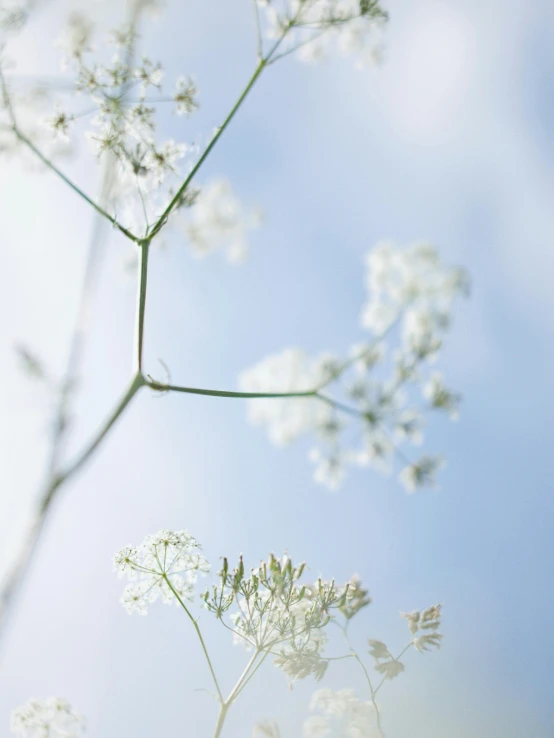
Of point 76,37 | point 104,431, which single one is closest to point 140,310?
point 104,431

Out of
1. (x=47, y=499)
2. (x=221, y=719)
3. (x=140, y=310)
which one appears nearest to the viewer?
(x=47, y=499)

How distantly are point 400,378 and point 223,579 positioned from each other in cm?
129

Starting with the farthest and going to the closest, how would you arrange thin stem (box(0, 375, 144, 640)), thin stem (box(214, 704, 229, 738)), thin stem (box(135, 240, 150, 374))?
thin stem (box(214, 704, 229, 738)) → thin stem (box(135, 240, 150, 374)) → thin stem (box(0, 375, 144, 640))

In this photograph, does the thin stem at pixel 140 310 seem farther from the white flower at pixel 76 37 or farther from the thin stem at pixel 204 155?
the white flower at pixel 76 37

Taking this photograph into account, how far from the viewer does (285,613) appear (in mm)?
3035

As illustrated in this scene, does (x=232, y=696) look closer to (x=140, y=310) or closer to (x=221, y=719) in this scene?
(x=221, y=719)

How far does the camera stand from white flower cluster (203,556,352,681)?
2.93m

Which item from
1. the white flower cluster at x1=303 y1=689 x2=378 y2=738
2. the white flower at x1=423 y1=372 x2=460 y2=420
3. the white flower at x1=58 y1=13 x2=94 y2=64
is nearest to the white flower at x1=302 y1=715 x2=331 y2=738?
the white flower cluster at x1=303 y1=689 x2=378 y2=738

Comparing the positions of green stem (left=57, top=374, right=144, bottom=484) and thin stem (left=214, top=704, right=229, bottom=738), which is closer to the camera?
green stem (left=57, top=374, right=144, bottom=484)

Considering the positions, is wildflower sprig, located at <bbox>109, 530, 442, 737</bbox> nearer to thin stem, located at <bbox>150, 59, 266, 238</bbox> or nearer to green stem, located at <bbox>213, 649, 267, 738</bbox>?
green stem, located at <bbox>213, 649, 267, 738</bbox>

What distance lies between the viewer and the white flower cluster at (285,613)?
2932 mm

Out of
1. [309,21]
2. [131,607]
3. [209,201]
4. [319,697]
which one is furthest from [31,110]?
[319,697]

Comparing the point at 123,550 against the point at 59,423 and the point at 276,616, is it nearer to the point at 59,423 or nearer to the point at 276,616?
the point at 276,616

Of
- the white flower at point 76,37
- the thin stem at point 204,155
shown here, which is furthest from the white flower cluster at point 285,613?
the white flower at point 76,37
